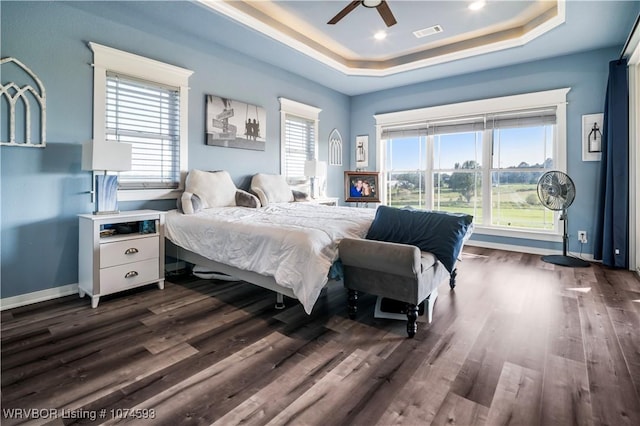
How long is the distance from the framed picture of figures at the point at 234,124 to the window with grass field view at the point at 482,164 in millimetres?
2600

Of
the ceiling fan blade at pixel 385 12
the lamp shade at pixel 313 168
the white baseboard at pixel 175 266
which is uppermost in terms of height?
the ceiling fan blade at pixel 385 12

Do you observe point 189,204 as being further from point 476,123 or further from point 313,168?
point 476,123

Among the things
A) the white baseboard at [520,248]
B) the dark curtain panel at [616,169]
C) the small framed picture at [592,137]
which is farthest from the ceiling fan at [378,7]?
the white baseboard at [520,248]

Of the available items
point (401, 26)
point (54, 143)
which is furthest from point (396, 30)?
point (54, 143)

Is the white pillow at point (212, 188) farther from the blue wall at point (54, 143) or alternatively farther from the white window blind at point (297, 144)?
the white window blind at point (297, 144)

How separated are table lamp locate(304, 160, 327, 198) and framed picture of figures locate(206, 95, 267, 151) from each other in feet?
2.54

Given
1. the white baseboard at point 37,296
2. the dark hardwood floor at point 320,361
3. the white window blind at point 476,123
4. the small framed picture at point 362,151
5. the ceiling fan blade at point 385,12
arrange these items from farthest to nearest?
the small framed picture at point 362,151 < the white window blind at point 476,123 < the ceiling fan blade at point 385,12 < the white baseboard at point 37,296 < the dark hardwood floor at point 320,361

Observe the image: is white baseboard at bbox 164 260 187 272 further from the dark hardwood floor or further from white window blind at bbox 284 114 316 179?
white window blind at bbox 284 114 316 179

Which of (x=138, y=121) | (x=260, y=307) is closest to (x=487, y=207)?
(x=260, y=307)

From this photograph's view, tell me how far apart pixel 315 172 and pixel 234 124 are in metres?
1.40

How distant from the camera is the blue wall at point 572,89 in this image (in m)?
4.10

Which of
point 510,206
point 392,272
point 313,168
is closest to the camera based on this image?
point 392,272

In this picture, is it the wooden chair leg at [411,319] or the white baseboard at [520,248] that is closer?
the wooden chair leg at [411,319]

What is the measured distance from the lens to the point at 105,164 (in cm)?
271
